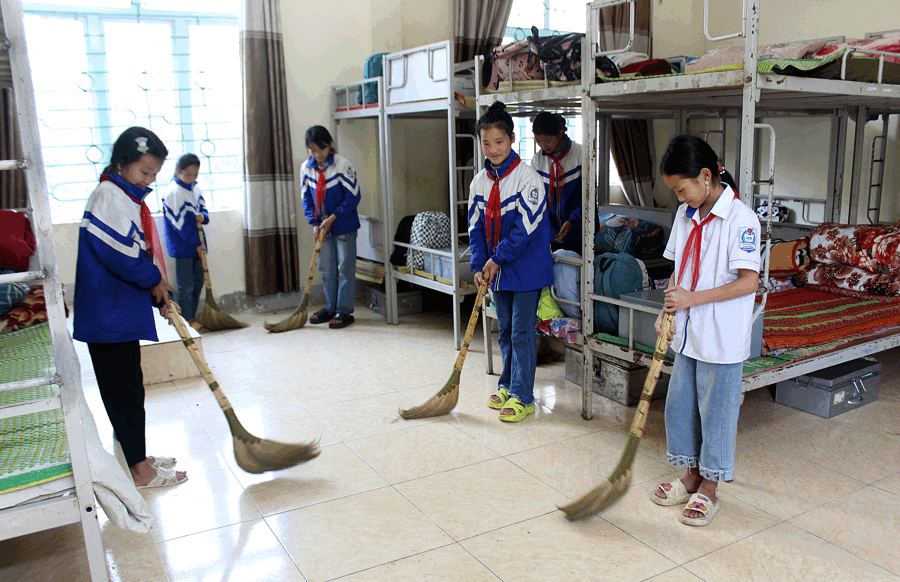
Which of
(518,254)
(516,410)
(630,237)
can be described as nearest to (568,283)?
(518,254)

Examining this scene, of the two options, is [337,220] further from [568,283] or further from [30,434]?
[30,434]

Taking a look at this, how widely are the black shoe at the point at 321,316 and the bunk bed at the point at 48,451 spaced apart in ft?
11.9

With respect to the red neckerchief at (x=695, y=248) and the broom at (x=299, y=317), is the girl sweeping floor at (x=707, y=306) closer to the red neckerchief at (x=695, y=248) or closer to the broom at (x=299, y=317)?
the red neckerchief at (x=695, y=248)

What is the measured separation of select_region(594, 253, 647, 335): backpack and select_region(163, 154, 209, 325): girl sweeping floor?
131 inches

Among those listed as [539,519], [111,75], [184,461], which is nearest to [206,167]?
[111,75]

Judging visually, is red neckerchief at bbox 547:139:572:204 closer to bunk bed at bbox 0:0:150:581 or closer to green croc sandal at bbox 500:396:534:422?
green croc sandal at bbox 500:396:534:422

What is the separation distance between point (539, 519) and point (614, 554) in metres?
0.34

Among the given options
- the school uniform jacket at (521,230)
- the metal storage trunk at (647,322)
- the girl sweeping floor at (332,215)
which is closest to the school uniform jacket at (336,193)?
the girl sweeping floor at (332,215)

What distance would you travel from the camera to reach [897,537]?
2.53 m

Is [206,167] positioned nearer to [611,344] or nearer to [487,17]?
[487,17]

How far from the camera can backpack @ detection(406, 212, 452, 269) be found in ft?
17.6

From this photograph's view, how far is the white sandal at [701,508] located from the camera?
2.62 metres

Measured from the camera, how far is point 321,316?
5.87 metres

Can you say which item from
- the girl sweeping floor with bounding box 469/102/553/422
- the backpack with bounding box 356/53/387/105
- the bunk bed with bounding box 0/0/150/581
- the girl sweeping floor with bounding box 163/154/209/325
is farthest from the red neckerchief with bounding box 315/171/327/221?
the bunk bed with bounding box 0/0/150/581
